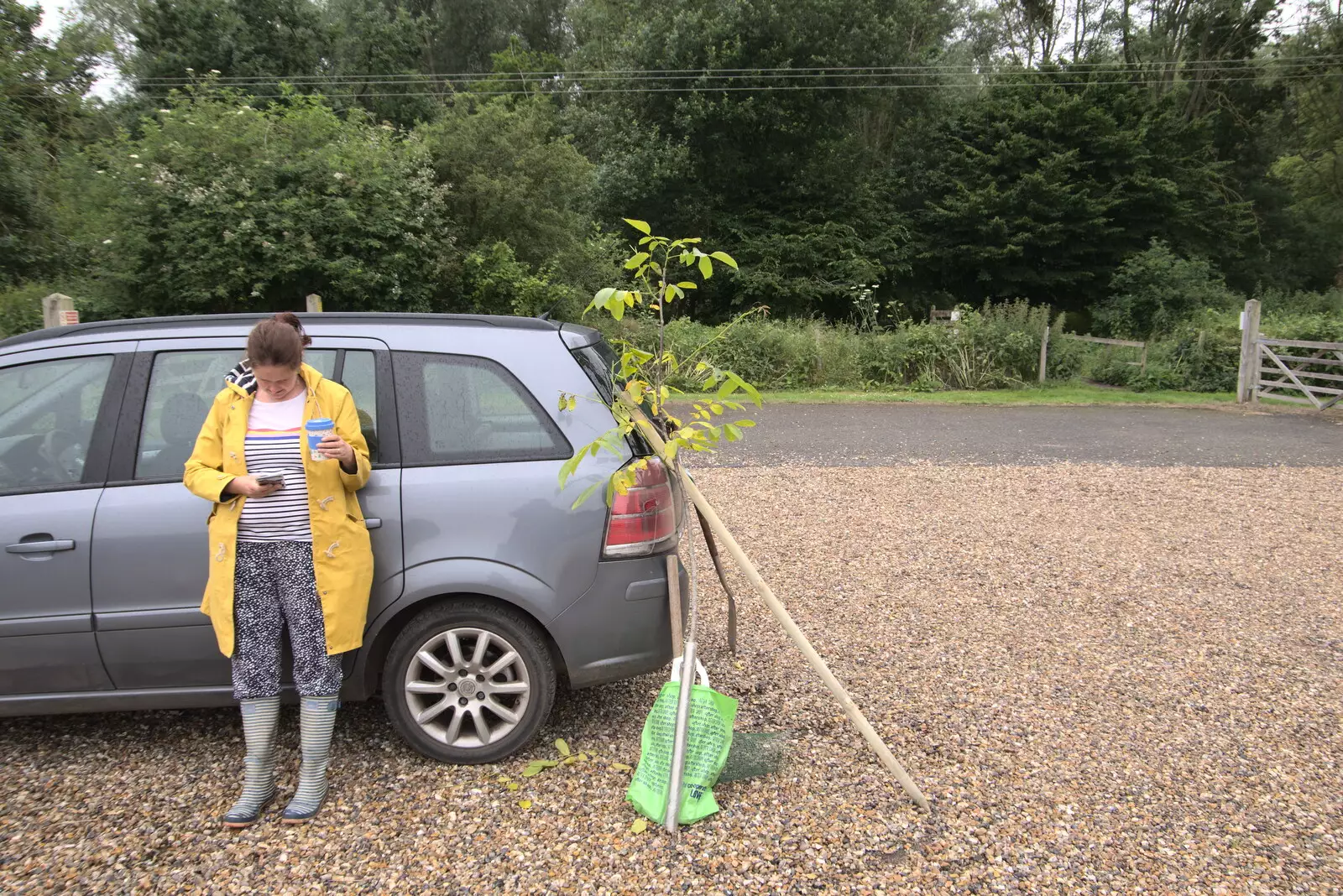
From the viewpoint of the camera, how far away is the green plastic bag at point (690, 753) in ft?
10.5

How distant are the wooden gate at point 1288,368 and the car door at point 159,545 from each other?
1750cm

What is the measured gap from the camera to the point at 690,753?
10.6 ft

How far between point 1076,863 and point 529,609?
200 centimetres

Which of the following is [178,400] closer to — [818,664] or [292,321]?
[292,321]

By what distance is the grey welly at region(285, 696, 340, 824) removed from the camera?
316 cm

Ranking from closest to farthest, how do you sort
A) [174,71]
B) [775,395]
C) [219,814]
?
[219,814], [775,395], [174,71]

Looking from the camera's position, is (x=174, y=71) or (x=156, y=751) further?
(x=174, y=71)

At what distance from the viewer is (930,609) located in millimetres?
5465

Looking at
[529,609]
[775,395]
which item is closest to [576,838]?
[529,609]

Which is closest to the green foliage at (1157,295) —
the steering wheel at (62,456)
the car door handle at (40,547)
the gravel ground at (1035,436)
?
the gravel ground at (1035,436)

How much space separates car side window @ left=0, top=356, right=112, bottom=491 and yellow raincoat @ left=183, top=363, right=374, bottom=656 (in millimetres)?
747

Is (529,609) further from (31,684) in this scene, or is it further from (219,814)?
(31,684)

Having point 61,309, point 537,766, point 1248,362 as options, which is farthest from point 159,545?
point 1248,362

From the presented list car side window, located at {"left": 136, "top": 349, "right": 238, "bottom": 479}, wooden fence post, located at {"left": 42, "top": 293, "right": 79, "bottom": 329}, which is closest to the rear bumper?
car side window, located at {"left": 136, "top": 349, "right": 238, "bottom": 479}
